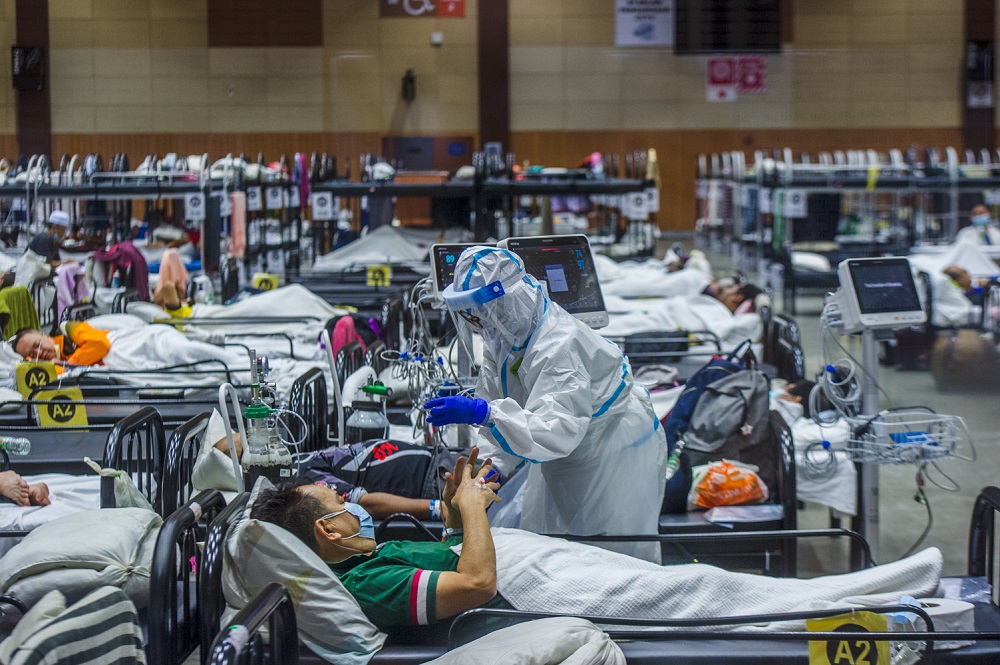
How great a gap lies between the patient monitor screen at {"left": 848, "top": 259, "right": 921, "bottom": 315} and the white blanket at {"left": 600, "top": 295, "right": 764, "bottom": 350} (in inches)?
118

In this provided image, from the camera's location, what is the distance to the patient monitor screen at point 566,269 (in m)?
4.50

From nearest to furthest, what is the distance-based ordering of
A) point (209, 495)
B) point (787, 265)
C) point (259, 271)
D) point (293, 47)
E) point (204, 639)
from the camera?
point (204, 639)
point (209, 495)
point (259, 271)
point (787, 265)
point (293, 47)

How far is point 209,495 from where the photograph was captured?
310 cm

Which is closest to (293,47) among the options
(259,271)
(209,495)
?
(259,271)

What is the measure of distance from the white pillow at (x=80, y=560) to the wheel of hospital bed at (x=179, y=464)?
0.68 meters

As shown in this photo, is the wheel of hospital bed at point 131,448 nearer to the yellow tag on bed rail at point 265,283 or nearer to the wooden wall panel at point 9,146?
the wooden wall panel at point 9,146

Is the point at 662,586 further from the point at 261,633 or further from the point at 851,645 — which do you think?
the point at 261,633

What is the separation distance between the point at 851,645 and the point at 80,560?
2.00 metres

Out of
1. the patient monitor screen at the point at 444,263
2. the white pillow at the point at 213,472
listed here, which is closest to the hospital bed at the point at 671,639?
the white pillow at the point at 213,472

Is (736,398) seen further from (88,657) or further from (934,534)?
(88,657)

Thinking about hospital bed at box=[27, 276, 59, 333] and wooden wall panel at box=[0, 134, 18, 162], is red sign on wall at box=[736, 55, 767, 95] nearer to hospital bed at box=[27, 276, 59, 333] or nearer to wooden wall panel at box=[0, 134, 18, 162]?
wooden wall panel at box=[0, 134, 18, 162]

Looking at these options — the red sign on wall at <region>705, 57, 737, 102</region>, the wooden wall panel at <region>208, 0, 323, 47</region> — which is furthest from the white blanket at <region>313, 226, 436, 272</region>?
the red sign on wall at <region>705, 57, 737, 102</region>

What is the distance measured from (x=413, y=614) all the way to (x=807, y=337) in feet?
29.7

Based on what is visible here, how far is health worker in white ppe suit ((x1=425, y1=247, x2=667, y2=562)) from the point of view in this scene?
3.07 meters
